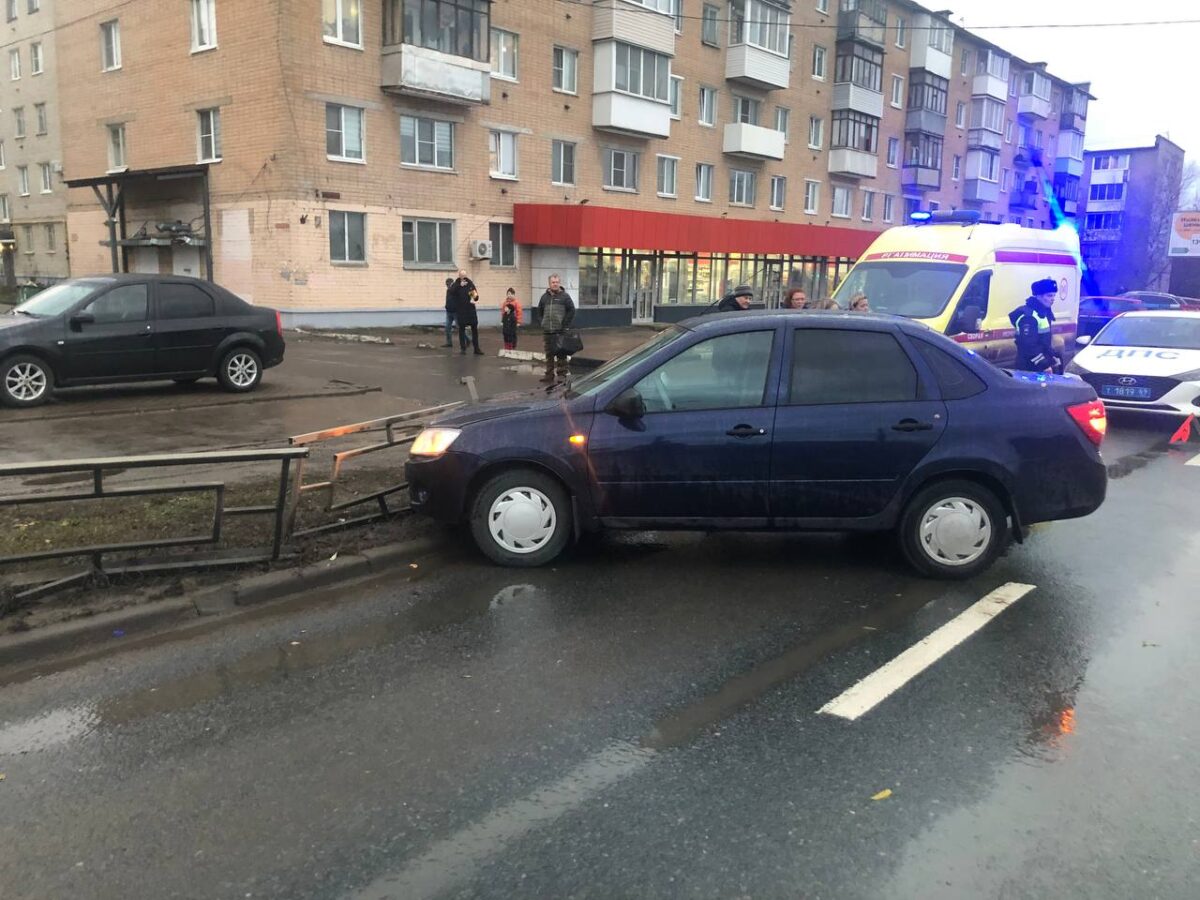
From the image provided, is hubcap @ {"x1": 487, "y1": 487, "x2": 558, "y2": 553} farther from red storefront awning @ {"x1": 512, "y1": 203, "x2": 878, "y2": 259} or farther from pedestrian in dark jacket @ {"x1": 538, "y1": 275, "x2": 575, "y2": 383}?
red storefront awning @ {"x1": 512, "y1": 203, "x2": 878, "y2": 259}

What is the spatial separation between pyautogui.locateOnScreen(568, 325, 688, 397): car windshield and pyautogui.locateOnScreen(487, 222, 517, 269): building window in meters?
24.8

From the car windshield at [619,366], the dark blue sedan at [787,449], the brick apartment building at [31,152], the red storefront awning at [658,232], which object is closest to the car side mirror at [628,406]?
the dark blue sedan at [787,449]

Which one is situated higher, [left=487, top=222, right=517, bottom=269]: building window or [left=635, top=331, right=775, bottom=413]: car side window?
[left=487, top=222, right=517, bottom=269]: building window

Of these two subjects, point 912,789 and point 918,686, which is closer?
point 912,789

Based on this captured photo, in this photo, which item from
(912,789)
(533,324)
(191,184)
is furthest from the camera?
(533,324)

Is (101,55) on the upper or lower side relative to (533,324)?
upper

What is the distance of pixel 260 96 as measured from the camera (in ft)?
81.6

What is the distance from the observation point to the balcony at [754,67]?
3747 centimetres

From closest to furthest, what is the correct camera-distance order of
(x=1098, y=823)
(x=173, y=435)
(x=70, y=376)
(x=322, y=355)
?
(x=1098, y=823) < (x=173, y=435) < (x=70, y=376) < (x=322, y=355)

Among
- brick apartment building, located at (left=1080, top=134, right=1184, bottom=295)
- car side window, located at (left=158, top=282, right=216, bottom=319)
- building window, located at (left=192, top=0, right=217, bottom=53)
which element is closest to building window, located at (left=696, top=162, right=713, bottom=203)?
building window, located at (left=192, top=0, right=217, bottom=53)

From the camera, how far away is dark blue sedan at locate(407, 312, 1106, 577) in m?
5.59

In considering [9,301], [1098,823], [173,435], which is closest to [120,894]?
[1098,823]

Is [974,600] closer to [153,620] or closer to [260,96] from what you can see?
[153,620]

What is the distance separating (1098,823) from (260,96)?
26.7 m
